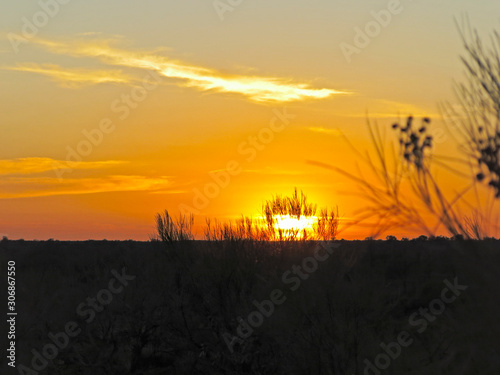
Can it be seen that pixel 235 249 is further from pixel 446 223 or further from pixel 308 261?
pixel 446 223

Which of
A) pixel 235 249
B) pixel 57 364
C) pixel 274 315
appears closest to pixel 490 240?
pixel 274 315

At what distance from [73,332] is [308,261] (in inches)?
265

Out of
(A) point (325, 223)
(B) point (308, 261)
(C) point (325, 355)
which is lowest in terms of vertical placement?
(C) point (325, 355)

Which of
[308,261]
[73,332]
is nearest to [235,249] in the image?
[308,261]

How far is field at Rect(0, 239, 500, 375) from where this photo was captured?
12414mm

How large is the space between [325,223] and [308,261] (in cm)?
456

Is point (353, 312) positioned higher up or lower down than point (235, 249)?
lower down

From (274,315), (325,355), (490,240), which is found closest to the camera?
(490,240)

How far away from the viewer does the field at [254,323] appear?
12.4 metres

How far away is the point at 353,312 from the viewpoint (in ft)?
45.8

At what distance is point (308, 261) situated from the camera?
1802cm

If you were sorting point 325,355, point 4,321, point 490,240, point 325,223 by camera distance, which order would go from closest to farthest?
point 490,240 → point 325,355 → point 4,321 → point 325,223

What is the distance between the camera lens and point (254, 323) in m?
15.9

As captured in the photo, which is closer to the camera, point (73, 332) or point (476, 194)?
point (476, 194)
